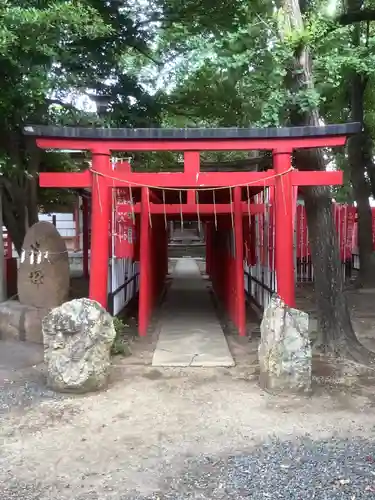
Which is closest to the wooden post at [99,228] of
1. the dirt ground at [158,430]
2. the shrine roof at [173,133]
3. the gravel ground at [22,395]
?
the shrine roof at [173,133]

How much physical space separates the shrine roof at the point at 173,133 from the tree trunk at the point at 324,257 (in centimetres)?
48

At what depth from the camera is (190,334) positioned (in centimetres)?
877

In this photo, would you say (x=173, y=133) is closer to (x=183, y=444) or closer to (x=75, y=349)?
(x=75, y=349)

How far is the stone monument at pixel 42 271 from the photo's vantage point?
8.35 meters

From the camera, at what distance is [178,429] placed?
4.63 metres

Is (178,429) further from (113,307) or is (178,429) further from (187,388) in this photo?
(113,307)

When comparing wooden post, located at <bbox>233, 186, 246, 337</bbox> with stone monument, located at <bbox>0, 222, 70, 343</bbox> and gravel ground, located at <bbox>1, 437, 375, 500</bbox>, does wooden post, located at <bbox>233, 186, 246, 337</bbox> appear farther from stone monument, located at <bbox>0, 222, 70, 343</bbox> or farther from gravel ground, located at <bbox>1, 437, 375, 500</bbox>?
gravel ground, located at <bbox>1, 437, 375, 500</bbox>

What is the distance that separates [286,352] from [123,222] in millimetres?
5205

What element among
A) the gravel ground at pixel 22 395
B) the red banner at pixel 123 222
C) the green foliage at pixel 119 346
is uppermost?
the red banner at pixel 123 222

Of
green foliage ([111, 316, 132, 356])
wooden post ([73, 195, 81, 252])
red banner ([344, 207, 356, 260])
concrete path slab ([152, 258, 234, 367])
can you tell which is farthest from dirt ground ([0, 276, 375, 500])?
wooden post ([73, 195, 81, 252])

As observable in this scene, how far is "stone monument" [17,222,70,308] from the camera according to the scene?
27.4ft

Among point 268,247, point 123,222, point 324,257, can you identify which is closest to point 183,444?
point 324,257

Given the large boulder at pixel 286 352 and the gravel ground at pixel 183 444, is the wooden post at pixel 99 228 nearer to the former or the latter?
the gravel ground at pixel 183 444

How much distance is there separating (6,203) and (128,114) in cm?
351
